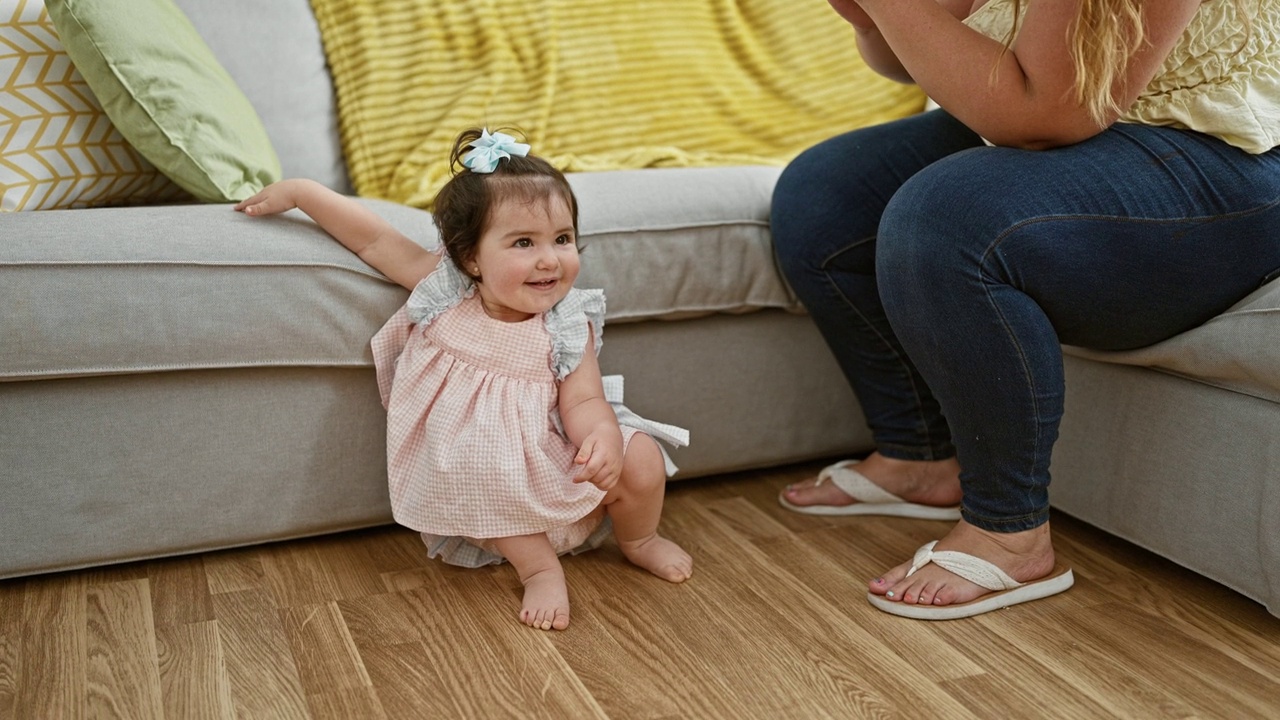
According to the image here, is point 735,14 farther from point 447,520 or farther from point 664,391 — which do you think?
point 447,520

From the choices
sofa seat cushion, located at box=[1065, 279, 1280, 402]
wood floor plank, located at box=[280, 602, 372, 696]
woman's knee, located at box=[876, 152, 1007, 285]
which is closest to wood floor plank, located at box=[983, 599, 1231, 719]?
sofa seat cushion, located at box=[1065, 279, 1280, 402]

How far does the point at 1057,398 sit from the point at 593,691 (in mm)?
609

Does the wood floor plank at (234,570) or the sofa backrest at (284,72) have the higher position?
the sofa backrest at (284,72)

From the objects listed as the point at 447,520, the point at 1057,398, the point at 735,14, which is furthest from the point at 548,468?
the point at 735,14

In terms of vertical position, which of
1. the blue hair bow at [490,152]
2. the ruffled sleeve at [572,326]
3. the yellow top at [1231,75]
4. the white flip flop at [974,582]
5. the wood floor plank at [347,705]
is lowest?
the white flip flop at [974,582]

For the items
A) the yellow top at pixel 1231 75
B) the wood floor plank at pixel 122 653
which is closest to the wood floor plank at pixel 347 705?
the wood floor plank at pixel 122 653

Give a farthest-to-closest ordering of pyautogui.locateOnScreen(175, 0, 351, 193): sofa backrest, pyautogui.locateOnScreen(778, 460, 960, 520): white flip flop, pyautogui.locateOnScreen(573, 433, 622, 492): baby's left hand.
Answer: pyautogui.locateOnScreen(175, 0, 351, 193): sofa backrest < pyautogui.locateOnScreen(778, 460, 960, 520): white flip flop < pyautogui.locateOnScreen(573, 433, 622, 492): baby's left hand

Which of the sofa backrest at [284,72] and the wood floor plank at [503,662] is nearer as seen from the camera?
the wood floor plank at [503,662]

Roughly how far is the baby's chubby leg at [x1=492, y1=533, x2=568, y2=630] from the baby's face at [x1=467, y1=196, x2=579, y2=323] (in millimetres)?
286

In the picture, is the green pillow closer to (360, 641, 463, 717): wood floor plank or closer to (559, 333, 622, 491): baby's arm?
(559, 333, 622, 491): baby's arm

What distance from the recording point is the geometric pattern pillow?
1517 mm

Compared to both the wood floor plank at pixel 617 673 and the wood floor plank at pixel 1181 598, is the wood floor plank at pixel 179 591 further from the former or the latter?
the wood floor plank at pixel 1181 598

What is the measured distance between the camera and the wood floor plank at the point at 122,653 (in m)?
1.11

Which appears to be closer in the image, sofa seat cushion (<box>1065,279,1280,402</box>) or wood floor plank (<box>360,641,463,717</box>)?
wood floor plank (<box>360,641,463,717</box>)
